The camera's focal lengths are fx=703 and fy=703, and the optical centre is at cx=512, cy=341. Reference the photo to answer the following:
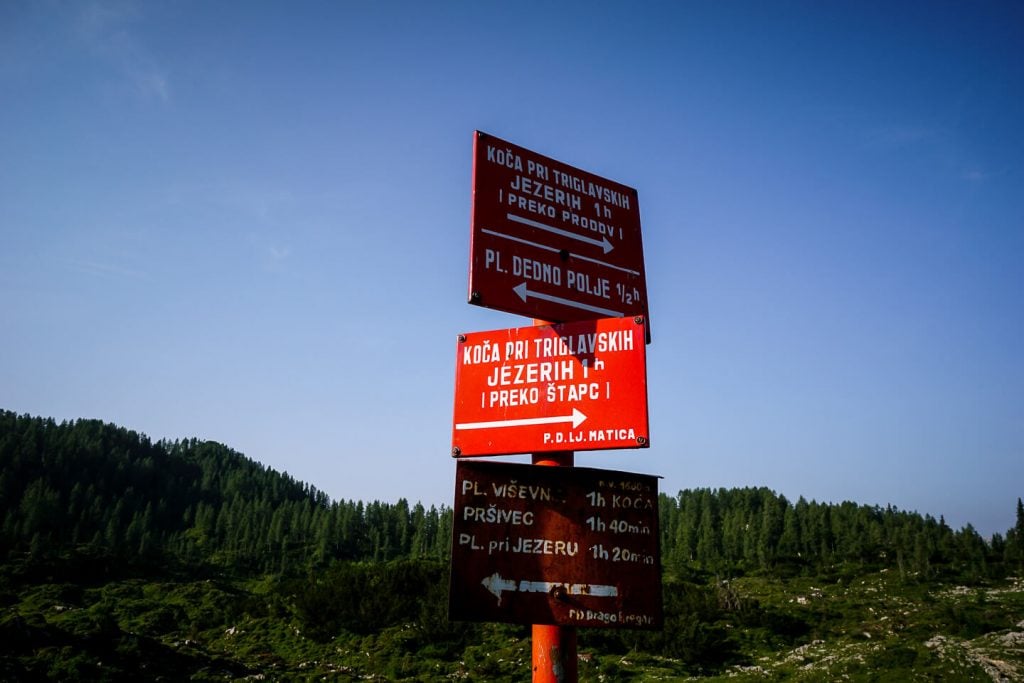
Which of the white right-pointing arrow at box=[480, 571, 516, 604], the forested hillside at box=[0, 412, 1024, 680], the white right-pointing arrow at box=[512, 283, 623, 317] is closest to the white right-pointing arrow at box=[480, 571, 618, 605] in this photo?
the white right-pointing arrow at box=[480, 571, 516, 604]

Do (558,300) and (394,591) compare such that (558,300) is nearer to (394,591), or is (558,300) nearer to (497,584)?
(497,584)

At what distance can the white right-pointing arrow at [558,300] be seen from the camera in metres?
5.17

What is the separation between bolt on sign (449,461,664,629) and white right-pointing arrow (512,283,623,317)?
1337 mm

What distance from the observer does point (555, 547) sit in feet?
14.3

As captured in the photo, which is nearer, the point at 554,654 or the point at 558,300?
the point at 554,654

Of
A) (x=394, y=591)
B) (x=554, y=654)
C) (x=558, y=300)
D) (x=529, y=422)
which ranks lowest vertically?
(x=394, y=591)

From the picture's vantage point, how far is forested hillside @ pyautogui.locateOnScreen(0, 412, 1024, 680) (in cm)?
5319

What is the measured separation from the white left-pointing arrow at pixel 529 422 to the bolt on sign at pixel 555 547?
1.17ft

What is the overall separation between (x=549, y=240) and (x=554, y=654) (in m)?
2.93

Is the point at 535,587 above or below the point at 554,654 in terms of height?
above

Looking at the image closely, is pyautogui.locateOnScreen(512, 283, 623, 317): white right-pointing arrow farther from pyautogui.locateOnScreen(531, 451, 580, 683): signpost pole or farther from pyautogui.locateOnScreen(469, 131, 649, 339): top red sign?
pyautogui.locateOnScreen(531, 451, 580, 683): signpost pole

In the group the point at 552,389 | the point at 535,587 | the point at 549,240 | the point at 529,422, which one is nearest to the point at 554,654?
the point at 535,587

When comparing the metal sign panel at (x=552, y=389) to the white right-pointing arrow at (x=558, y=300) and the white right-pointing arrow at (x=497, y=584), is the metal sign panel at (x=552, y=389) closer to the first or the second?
the white right-pointing arrow at (x=558, y=300)

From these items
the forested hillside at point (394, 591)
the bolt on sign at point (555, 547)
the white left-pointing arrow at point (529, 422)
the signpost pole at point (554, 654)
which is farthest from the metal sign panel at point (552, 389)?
the forested hillside at point (394, 591)
